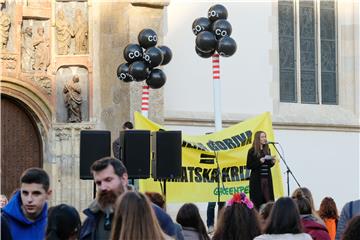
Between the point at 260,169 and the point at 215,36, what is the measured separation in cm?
227

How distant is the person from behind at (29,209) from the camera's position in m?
6.63

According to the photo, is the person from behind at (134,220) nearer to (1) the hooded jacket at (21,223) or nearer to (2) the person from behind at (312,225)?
(1) the hooded jacket at (21,223)

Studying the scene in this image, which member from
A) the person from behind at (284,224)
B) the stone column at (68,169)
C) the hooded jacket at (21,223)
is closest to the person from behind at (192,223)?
the person from behind at (284,224)

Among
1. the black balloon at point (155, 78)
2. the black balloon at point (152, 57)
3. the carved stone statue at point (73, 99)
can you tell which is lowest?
the carved stone statue at point (73, 99)

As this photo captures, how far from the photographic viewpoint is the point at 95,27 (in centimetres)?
1883

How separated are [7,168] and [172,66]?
348cm

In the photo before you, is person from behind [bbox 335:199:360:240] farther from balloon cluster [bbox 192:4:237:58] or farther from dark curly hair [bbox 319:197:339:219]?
balloon cluster [bbox 192:4:237:58]

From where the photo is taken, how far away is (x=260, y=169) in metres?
15.1

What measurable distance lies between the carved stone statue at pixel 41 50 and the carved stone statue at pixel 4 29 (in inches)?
22.6

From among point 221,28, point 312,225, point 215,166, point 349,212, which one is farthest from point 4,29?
point 312,225

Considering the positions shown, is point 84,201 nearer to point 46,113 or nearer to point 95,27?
point 46,113

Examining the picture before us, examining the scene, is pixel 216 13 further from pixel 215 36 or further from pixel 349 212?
pixel 349 212

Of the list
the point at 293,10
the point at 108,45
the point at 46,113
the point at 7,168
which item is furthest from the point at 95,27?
the point at 293,10

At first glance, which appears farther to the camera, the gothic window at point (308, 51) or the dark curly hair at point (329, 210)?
the gothic window at point (308, 51)
